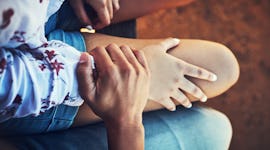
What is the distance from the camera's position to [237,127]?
116 cm

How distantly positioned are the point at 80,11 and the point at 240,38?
1.85 feet

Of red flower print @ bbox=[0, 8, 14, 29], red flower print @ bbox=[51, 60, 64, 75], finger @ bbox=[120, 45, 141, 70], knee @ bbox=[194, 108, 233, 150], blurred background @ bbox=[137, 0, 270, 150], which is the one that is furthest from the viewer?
blurred background @ bbox=[137, 0, 270, 150]

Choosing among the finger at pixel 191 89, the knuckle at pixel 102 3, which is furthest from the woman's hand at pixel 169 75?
the knuckle at pixel 102 3

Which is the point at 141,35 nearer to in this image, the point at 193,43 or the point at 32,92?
the point at 193,43

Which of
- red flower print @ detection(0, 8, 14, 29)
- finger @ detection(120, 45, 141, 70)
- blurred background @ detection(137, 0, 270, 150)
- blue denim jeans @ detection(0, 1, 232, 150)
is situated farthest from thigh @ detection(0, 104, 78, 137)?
blurred background @ detection(137, 0, 270, 150)

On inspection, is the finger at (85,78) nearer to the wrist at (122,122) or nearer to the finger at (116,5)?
the wrist at (122,122)

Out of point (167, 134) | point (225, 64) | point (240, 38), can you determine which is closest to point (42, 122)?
point (167, 134)

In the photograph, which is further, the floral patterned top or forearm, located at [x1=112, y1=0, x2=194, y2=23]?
forearm, located at [x1=112, y1=0, x2=194, y2=23]

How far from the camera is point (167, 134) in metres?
0.77

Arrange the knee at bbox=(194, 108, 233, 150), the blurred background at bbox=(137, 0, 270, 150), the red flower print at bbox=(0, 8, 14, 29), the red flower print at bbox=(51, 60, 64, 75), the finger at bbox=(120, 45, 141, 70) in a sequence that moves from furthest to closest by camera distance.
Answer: the blurred background at bbox=(137, 0, 270, 150), the knee at bbox=(194, 108, 233, 150), the finger at bbox=(120, 45, 141, 70), the red flower print at bbox=(51, 60, 64, 75), the red flower print at bbox=(0, 8, 14, 29)

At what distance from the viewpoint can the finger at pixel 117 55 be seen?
2.24ft

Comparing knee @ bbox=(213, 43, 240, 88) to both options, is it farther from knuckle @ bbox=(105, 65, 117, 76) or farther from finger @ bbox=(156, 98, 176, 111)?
knuckle @ bbox=(105, 65, 117, 76)

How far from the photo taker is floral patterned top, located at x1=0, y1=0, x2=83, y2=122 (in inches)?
19.3

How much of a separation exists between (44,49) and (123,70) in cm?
13
